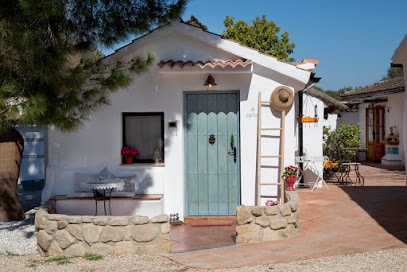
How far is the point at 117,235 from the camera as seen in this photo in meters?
7.55

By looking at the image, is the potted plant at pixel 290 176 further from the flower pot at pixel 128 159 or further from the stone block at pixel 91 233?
the stone block at pixel 91 233

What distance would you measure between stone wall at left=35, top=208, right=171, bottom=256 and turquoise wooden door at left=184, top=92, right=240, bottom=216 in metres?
2.98

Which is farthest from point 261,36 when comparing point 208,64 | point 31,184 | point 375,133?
point 208,64

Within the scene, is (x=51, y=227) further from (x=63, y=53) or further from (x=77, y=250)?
(x=63, y=53)

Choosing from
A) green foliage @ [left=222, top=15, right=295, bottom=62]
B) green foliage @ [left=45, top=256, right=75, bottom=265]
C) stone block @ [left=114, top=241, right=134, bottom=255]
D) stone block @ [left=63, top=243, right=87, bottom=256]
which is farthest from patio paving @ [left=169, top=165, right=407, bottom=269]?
green foliage @ [left=222, top=15, right=295, bottom=62]

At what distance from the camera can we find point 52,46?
746cm

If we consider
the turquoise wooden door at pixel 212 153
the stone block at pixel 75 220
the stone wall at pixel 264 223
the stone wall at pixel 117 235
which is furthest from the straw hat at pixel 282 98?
the stone block at pixel 75 220

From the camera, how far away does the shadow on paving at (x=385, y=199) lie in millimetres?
8836

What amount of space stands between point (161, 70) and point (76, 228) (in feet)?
12.4

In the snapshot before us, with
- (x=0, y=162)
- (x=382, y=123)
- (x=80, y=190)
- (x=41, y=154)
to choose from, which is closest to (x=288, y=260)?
(x=80, y=190)

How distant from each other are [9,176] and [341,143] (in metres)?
11.6

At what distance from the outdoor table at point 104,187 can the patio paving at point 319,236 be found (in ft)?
4.74

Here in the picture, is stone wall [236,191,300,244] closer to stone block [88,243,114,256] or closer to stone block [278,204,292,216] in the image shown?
stone block [278,204,292,216]

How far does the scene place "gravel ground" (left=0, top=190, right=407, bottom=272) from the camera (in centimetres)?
645
